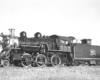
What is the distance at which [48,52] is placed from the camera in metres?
13.0

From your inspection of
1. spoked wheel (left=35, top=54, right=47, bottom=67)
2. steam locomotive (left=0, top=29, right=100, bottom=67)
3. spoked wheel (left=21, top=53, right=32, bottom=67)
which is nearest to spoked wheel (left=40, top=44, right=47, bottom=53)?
steam locomotive (left=0, top=29, right=100, bottom=67)

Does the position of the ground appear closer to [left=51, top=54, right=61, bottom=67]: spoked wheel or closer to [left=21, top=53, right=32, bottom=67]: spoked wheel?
[left=21, top=53, right=32, bottom=67]: spoked wheel

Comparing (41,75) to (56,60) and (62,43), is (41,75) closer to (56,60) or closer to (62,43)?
(56,60)

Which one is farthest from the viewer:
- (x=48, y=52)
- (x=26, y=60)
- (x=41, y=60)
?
(x=48, y=52)

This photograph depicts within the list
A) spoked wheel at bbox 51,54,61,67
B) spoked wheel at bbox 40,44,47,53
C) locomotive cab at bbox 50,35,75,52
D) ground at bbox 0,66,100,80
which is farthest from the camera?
locomotive cab at bbox 50,35,75,52

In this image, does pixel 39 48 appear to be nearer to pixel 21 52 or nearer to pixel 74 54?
pixel 21 52

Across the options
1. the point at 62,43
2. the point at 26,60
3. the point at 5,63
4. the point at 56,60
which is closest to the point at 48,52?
the point at 56,60

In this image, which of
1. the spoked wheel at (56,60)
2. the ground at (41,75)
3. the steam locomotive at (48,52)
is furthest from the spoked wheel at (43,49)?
the ground at (41,75)

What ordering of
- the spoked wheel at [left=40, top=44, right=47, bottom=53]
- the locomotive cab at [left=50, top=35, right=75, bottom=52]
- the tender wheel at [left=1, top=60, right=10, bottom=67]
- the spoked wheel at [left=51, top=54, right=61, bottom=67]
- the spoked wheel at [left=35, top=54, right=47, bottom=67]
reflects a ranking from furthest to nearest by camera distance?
1. the locomotive cab at [left=50, top=35, right=75, bottom=52]
2. the spoked wheel at [left=51, top=54, right=61, bottom=67]
3. the spoked wheel at [left=40, top=44, right=47, bottom=53]
4. the spoked wheel at [left=35, top=54, right=47, bottom=67]
5. the tender wheel at [left=1, top=60, right=10, bottom=67]

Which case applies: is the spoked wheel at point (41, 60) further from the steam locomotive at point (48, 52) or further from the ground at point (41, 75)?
the ground at point (41, 75)

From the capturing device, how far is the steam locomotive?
39.4 ft

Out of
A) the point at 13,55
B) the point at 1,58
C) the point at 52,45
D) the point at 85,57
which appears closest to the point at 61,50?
the point at 52,45

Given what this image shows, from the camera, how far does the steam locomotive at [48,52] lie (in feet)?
39.4

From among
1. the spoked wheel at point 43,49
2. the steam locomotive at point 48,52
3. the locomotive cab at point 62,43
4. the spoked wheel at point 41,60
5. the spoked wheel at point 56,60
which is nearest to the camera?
the steam locomotive at point 48,52
